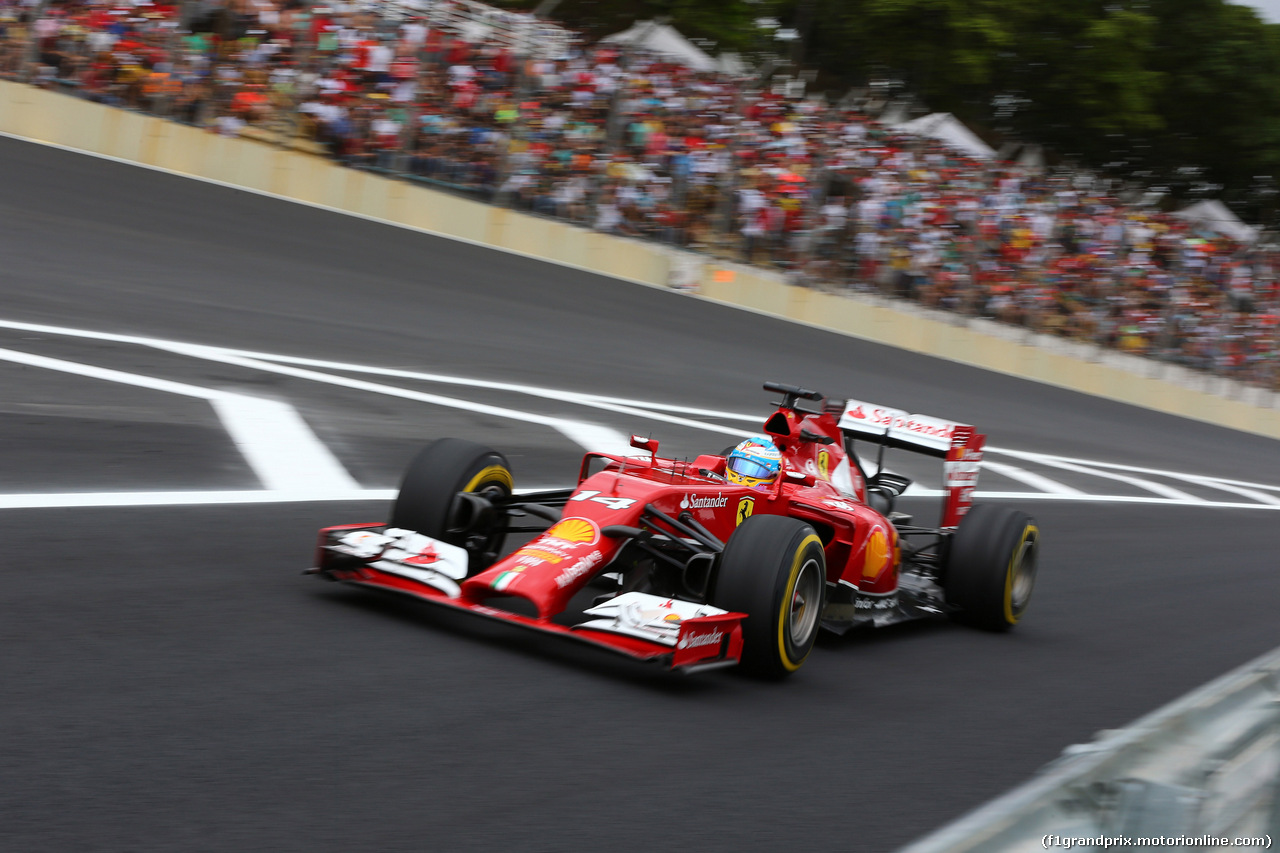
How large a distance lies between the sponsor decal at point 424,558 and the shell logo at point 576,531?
0.45 metres

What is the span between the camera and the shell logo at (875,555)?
6.23 m

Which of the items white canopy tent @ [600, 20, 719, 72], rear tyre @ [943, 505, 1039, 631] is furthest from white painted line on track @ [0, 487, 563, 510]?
white canopy tent @ [600, 20, 719, 72]

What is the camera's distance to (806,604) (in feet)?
17.3

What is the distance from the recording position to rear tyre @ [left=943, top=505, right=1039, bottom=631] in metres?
6.77

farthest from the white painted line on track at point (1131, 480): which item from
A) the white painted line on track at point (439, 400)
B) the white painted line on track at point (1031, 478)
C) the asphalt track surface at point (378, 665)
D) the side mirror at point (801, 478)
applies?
the side mirror at point (801, 478)

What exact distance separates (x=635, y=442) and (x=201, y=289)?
23.3ft

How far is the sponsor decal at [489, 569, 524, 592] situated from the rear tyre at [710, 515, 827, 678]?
0.78 m

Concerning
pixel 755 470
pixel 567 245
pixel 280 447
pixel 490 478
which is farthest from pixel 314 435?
pixel 567 245

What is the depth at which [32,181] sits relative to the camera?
13.2m

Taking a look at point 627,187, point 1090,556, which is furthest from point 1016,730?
point 627,187

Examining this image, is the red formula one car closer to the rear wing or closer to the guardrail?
the rear wing

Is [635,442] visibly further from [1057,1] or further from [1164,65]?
[1164,65]

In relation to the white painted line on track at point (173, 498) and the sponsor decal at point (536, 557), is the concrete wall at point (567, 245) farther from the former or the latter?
the sponsor decal at point (536, 557)

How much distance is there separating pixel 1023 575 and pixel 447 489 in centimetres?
336
